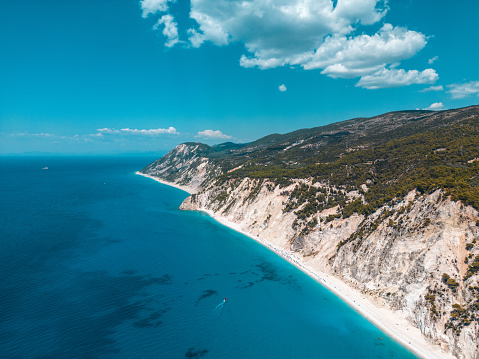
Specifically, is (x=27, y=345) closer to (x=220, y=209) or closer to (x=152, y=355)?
(x=152, y=355)

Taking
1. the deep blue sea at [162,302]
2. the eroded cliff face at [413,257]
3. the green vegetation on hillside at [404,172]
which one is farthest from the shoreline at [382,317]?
the green vegetation on hillside at [404,172]

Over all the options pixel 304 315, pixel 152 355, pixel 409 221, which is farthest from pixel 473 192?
pixel 152 355

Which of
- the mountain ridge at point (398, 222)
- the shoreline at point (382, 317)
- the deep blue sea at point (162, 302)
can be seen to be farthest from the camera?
the mountain ridge at point (398, 222)

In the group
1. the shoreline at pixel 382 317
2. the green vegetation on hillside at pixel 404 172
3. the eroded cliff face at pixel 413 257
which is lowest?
the shoreline at pixel 382 317

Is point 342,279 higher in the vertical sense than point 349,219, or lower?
lower

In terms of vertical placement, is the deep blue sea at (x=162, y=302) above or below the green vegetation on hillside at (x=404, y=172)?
below

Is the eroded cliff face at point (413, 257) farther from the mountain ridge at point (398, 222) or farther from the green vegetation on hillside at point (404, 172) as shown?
the green vegetation on hillside at point (404, 172)
